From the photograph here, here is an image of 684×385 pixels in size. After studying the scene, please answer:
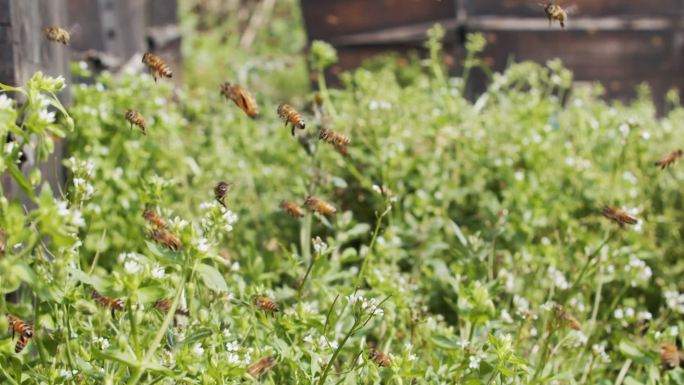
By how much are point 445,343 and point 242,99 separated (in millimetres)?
848

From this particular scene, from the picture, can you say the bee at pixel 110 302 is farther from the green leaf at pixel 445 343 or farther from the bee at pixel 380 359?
the green leaf at pixel 445 343

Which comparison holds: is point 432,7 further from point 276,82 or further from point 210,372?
point 210,372

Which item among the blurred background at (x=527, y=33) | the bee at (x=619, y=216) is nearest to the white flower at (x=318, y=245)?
the bee at (x=619, y=216)

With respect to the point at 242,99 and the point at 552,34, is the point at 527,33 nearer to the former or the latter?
the point at 552,34

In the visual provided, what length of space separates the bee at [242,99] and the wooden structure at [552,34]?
3948 millimetres

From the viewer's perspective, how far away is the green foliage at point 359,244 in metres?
1.72

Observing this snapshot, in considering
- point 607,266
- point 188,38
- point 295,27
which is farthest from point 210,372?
point 295,27

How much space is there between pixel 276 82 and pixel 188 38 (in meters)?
1.32

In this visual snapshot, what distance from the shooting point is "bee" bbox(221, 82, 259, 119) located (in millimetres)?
2314

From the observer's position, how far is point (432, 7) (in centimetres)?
614

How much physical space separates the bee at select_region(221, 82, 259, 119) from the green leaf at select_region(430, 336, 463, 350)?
743mm

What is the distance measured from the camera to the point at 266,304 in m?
1.89

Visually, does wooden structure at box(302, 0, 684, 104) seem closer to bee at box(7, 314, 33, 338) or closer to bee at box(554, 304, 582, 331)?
bee at box(554, 304, 582, 331)

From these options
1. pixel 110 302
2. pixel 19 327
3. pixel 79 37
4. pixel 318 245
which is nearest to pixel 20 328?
pixel 19 327
